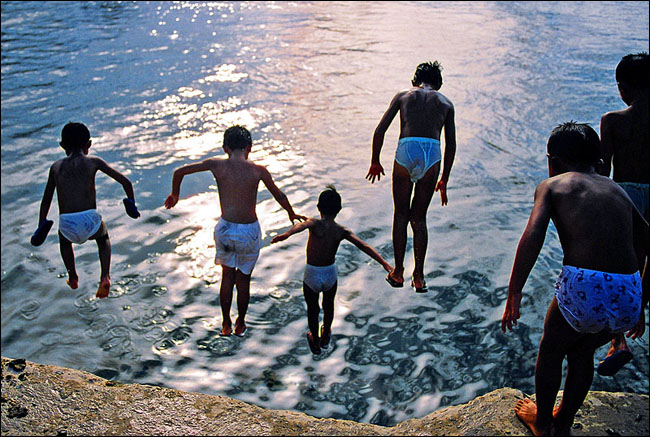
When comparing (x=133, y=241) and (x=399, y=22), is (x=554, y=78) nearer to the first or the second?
(x=399, y=22)

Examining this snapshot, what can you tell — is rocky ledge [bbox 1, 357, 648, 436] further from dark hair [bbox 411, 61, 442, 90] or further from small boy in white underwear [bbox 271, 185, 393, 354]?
dark hair [bbox 411, 61, 442, 90]

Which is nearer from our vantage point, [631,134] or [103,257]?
[631,134]

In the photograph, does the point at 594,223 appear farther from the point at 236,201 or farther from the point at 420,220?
the point at 236,201

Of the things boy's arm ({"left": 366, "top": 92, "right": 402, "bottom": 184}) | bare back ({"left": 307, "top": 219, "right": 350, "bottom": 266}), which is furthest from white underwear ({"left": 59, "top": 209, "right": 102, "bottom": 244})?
boy's arm ({"left": 366, "top": 92, "right": 402, "bottom": 184})

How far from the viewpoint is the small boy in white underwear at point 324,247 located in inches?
213

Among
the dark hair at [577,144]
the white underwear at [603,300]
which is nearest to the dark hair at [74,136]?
the dark hair at [577,144]

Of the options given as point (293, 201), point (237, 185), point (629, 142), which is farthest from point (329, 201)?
point (293, 201)

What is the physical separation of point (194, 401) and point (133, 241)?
5.26 m

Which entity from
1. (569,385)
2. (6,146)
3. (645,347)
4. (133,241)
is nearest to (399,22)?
(6,146)

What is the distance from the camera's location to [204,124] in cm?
1448

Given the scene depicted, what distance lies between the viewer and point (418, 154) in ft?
19.1

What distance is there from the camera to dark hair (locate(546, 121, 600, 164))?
4.07 meters

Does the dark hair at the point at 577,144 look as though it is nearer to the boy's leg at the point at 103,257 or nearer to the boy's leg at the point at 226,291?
the boy's leg at the point at 226,291

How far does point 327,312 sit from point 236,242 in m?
1.24
